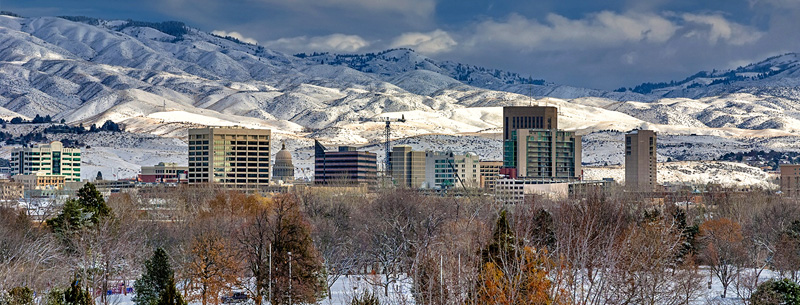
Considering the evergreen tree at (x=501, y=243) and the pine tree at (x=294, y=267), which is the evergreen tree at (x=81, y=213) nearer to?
the pine tree at (x=294, y=267)

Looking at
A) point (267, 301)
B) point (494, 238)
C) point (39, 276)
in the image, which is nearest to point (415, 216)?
point (267, 301)

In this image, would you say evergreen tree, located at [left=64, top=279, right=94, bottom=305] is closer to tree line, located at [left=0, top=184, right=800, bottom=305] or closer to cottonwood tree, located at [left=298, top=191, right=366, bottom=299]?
tree line, located at [left=0, top=184, right=800, bottom=305]

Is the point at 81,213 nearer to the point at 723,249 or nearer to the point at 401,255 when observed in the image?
the point at 401,255

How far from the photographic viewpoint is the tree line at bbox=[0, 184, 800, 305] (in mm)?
44094

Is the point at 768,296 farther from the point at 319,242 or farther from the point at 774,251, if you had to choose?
the point at 319,242

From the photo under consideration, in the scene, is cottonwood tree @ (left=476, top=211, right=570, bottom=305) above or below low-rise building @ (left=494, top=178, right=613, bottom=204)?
below

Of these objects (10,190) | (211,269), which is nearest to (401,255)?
(211,269)

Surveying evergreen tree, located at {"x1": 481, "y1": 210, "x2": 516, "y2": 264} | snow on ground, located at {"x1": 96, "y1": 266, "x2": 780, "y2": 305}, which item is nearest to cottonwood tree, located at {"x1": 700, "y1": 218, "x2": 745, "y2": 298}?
snow on ground, located at {"x1": 96, "y1": 266, "x2": 780, "y2": 305}

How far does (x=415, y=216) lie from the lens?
324 feet

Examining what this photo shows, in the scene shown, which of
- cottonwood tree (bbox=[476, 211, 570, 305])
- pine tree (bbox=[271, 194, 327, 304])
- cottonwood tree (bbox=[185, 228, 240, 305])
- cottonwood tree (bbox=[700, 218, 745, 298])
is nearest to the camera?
cottonwood tree (bbox=[476, 211, 570, 305])

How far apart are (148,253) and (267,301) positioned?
1907 cm

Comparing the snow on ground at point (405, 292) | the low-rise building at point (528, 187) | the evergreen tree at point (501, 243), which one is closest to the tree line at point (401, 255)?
the evergreen tree at point (501, 243)

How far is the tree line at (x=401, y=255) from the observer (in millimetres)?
44094

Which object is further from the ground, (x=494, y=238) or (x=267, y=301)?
(x=494, y=238)
